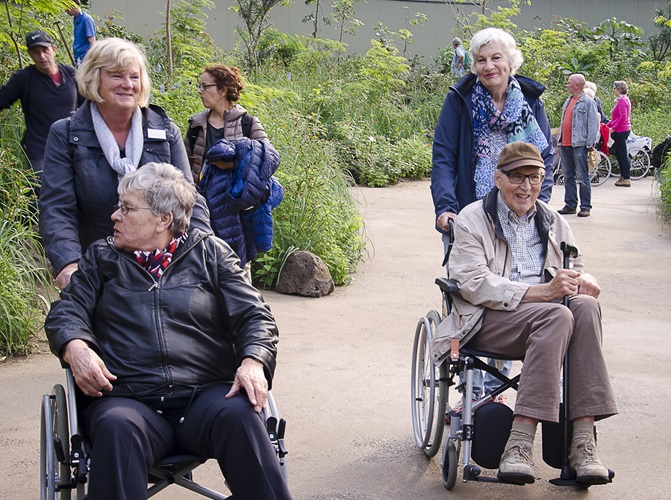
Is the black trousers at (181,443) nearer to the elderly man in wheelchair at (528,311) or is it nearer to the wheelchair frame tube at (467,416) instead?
the wheelchair frame tube at (467,416)

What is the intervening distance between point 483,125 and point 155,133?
5.97 feet

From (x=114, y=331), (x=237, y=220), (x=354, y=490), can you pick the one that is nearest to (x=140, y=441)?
(x=114, y=331)

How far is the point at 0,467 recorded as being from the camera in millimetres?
4453

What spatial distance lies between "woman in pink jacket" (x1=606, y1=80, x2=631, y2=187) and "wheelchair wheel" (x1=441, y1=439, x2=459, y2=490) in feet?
43.0

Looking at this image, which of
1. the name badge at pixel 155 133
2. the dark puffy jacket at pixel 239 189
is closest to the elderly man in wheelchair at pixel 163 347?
the name badge at pixel 155 133

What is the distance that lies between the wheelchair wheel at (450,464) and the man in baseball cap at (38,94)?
209 inches

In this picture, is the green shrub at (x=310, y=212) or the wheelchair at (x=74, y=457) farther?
the green shrub at (x=310, y=212)

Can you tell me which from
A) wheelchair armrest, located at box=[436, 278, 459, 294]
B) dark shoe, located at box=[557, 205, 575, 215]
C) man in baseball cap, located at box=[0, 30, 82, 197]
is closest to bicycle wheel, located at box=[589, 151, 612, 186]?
Result: dark shoe, located at box=[557, 205, 575, 215]

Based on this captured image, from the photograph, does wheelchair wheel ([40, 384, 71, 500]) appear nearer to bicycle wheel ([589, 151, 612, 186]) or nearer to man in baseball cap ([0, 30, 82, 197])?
man in baseball cap ([0, 30, 82, 197])

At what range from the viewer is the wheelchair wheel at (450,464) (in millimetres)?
4066

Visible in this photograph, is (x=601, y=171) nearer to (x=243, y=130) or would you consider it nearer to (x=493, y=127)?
(x=243, y=130)

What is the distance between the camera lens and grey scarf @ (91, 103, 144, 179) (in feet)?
12.9

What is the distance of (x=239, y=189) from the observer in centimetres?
A: 580

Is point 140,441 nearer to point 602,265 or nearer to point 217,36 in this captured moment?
point 602,265
